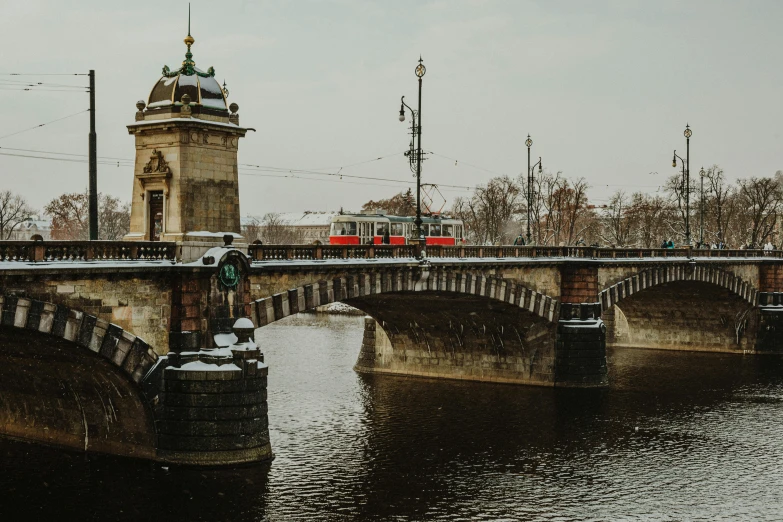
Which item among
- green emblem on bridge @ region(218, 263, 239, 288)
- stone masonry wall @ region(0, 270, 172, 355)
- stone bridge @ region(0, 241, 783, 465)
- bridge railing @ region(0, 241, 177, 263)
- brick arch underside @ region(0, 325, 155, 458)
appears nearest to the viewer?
bridge railing @ region(0, 241, 177, 263)

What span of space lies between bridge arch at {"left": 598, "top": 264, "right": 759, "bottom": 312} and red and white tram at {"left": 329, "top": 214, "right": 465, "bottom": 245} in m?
9.91

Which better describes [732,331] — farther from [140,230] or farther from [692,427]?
[140,230]

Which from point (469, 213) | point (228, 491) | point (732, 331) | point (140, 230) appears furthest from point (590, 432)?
point (469, 213)

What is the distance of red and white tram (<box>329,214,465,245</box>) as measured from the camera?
172 feet

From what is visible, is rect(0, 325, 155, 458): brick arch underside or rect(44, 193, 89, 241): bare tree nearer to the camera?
rect(0, 325, 155, 458): brick arch underside

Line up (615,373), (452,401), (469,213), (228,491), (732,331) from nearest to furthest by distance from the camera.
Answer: (228,491) → (452,401) → (615,373) → (732,331) → (469,213)

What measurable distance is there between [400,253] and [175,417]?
1229 cm

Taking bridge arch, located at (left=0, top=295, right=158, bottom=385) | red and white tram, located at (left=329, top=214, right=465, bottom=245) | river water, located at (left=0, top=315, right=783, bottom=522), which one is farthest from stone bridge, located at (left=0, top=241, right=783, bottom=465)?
red and white tram, located at (left=329, top=214, right=465, bottom=245)

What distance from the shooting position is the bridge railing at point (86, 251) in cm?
2392

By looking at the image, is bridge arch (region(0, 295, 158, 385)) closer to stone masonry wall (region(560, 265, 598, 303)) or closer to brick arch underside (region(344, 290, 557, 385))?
brick arch underside (region(344, 290, 557, 385))

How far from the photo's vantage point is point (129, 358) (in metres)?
26.7

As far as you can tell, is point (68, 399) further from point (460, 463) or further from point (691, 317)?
point (691, 317)

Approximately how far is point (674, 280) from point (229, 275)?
3294 cm

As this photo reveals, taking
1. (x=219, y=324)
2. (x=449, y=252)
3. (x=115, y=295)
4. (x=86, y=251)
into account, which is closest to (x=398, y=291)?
(x=449, y=252)
